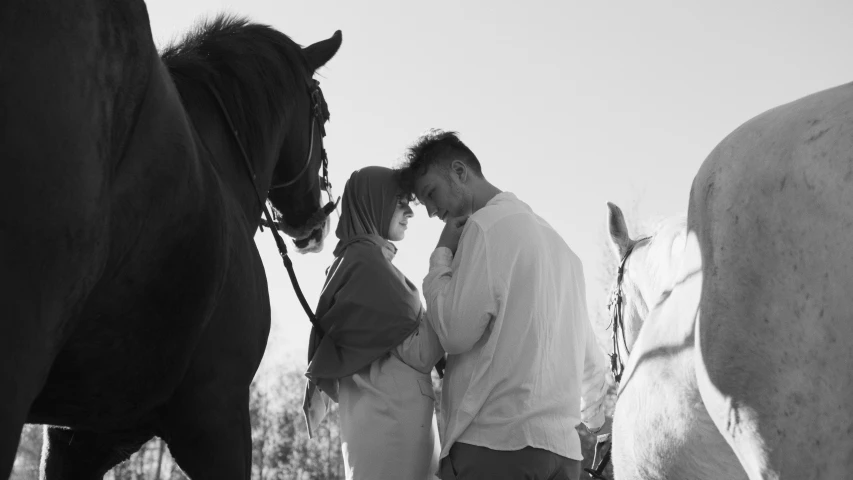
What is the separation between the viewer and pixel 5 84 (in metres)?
1.80

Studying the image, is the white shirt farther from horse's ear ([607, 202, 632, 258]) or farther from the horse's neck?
horse's ear ([607, 202, 632, 258])

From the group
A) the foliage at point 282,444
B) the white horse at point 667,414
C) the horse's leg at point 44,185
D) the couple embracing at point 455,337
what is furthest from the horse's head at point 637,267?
the foliage at point 282,444

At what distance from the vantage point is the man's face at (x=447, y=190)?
3807mm

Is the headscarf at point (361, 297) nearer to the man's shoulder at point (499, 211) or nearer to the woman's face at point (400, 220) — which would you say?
the woman's face at point (400, 220)

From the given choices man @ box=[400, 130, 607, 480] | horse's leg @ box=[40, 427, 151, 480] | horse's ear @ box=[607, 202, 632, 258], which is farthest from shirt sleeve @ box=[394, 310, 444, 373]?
horse's ear @ box=[607, 202, 632, 258]

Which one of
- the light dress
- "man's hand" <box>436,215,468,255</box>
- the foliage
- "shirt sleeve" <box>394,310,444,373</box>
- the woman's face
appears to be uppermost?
the woman's face

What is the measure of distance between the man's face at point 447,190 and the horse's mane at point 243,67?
2.37 feet

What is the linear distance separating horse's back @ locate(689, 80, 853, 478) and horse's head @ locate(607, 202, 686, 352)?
2.10 m

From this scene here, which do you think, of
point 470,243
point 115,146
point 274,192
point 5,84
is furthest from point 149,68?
point 274,192

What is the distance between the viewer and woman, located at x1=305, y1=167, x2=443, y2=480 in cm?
363

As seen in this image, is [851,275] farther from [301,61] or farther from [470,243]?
[301,61]

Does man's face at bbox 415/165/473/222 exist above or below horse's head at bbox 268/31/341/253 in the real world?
below

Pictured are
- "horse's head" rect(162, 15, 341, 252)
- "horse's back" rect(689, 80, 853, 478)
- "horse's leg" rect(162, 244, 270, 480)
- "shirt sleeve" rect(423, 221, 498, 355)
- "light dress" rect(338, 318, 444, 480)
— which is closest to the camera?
"horse's back" rect(689, 80, 853, 478)

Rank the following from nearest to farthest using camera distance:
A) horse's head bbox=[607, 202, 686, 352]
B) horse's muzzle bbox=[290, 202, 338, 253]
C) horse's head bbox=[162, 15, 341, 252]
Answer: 1. horse's head bbox=[162, 15, 341, 252]
2. horse's head bbox=[607, 202, 686, 352]
3. horse's muzzle bbox=[290, 202, 338, 253]
